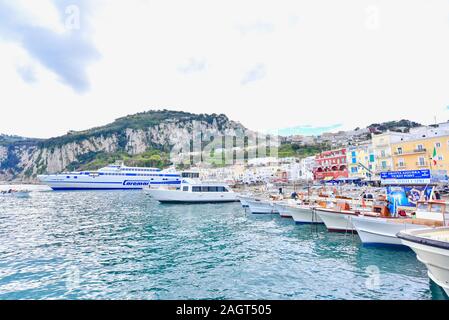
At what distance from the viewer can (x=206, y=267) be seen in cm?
925

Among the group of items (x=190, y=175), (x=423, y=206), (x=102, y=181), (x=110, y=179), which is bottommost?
(x=423, y=206)

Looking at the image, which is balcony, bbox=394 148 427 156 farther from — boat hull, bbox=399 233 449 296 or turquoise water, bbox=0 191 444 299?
boat hull, bbox=399 233 449 296

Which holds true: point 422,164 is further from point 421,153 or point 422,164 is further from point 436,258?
point 436,258

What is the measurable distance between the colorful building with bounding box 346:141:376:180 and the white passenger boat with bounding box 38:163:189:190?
4305cm

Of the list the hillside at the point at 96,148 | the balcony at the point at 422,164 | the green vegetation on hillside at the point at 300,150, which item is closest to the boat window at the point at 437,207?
the balcony at the point at 422,164

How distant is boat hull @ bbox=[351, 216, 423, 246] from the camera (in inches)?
422

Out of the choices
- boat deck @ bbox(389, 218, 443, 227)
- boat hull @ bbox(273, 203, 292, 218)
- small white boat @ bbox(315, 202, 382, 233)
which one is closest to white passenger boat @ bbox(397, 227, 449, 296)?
boat deck @ bbox(389, 218, 443, 227)

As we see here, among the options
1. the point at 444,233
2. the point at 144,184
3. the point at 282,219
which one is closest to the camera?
the point at 444,233

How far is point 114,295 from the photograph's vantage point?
7215 millimetres

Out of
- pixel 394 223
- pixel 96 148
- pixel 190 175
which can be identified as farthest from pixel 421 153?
pixel 96 148

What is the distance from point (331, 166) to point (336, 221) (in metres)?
46.1
